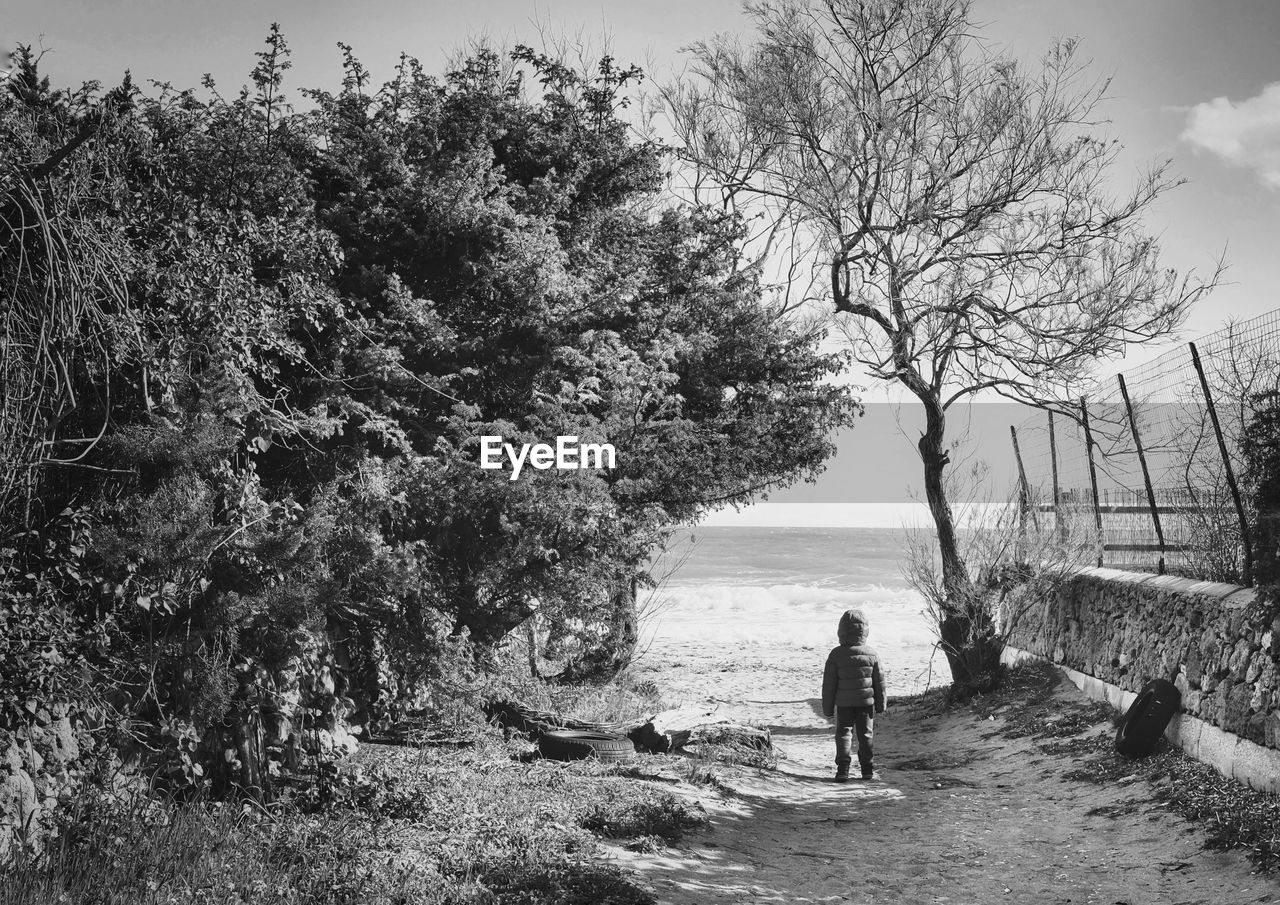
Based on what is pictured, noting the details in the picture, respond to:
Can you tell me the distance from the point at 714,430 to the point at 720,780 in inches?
301

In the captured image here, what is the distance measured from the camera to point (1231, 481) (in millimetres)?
8727

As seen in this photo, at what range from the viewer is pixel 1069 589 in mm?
12695

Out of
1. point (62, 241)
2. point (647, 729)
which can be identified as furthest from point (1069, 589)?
point (62, 241)

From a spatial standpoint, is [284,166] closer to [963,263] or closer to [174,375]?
[174,375]

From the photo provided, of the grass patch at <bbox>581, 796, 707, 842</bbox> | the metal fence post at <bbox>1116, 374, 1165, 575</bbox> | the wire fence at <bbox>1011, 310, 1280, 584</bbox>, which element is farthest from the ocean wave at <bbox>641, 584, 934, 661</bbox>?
the grass patch at <bbox>581, 796, 707, 842</bbox>

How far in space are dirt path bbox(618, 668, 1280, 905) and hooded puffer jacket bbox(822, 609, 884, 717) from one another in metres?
0.80

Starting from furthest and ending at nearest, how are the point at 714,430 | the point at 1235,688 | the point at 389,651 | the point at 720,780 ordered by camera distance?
1. the point at 714,430
2. the point at 720,780
3. the point at 389,651
4. the point at 1235,688

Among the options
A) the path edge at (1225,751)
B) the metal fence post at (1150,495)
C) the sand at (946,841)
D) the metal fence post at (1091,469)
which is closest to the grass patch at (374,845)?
the sand at (946,841)

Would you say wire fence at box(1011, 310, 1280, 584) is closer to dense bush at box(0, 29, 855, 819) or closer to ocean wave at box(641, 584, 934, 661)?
dense bush at box(0, 29, 855, 819)

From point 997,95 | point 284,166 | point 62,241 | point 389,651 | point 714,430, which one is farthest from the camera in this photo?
point 714,430

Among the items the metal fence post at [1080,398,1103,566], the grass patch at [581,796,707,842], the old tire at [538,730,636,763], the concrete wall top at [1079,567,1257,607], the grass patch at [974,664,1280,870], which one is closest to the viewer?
the grass patch at [974,664,1280,870]

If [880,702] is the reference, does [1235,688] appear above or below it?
above

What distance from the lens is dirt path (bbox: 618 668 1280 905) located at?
239 inches

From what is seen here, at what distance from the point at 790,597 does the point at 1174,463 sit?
106ft
